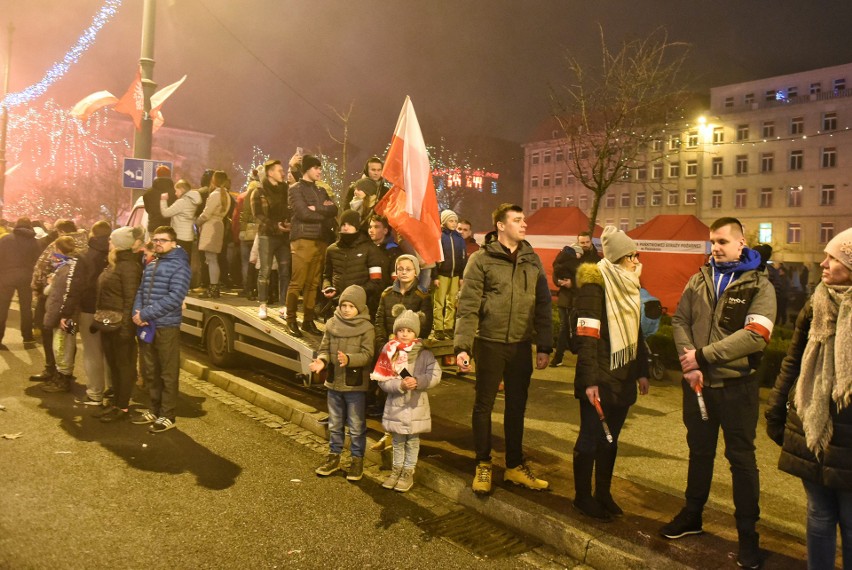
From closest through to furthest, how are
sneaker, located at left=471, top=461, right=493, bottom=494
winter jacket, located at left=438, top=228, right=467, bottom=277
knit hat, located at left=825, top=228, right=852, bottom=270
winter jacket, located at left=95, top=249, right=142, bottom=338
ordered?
knit hat, located at left=825, top=228, right=852, bottom=270 → sneaker, located at left=471, top=461, right=493, bottom=494 → winter jacket, located at left=95, top=249, right=142, bottom=338 → winter jacket, located at left=438, top=228, right=467, bottom=277

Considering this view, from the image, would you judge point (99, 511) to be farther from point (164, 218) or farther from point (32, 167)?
point (32, 167)

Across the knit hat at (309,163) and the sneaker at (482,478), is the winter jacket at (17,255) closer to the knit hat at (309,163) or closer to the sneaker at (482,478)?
the knit hat at (309,163)

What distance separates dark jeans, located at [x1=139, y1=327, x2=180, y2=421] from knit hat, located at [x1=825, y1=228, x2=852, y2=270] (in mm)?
5969

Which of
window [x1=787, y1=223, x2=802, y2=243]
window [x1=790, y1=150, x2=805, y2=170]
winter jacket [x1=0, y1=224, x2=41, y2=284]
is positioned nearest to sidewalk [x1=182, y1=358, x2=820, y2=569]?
winter jacket [x1=0, y1=224, x2=41, y2=284]

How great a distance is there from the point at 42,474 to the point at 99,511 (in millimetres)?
1045

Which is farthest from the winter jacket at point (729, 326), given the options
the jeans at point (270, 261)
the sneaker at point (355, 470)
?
the jeans at point (270, 261)

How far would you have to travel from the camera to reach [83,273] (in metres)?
7.68

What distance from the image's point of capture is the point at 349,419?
234 inches

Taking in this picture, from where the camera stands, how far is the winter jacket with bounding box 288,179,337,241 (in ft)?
27.1

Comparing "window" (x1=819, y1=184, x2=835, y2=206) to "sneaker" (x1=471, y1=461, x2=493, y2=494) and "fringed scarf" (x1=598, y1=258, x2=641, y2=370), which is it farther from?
"sneaker" (x1=471, y1=461, x2=493, y2=494)

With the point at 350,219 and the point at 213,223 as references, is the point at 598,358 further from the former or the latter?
the point at 213,223

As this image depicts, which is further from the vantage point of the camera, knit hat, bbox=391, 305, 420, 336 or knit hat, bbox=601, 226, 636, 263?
knit hat, bbox=391, 305, 420, 336

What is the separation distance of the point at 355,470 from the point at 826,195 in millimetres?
55042

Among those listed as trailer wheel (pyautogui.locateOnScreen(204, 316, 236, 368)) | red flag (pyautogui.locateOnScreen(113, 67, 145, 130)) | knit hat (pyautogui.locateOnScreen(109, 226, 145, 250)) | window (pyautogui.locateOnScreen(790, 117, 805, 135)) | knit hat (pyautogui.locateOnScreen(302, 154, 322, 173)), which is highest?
window (pyautogui.locateOnScreen(790, 117, 805, 135))
